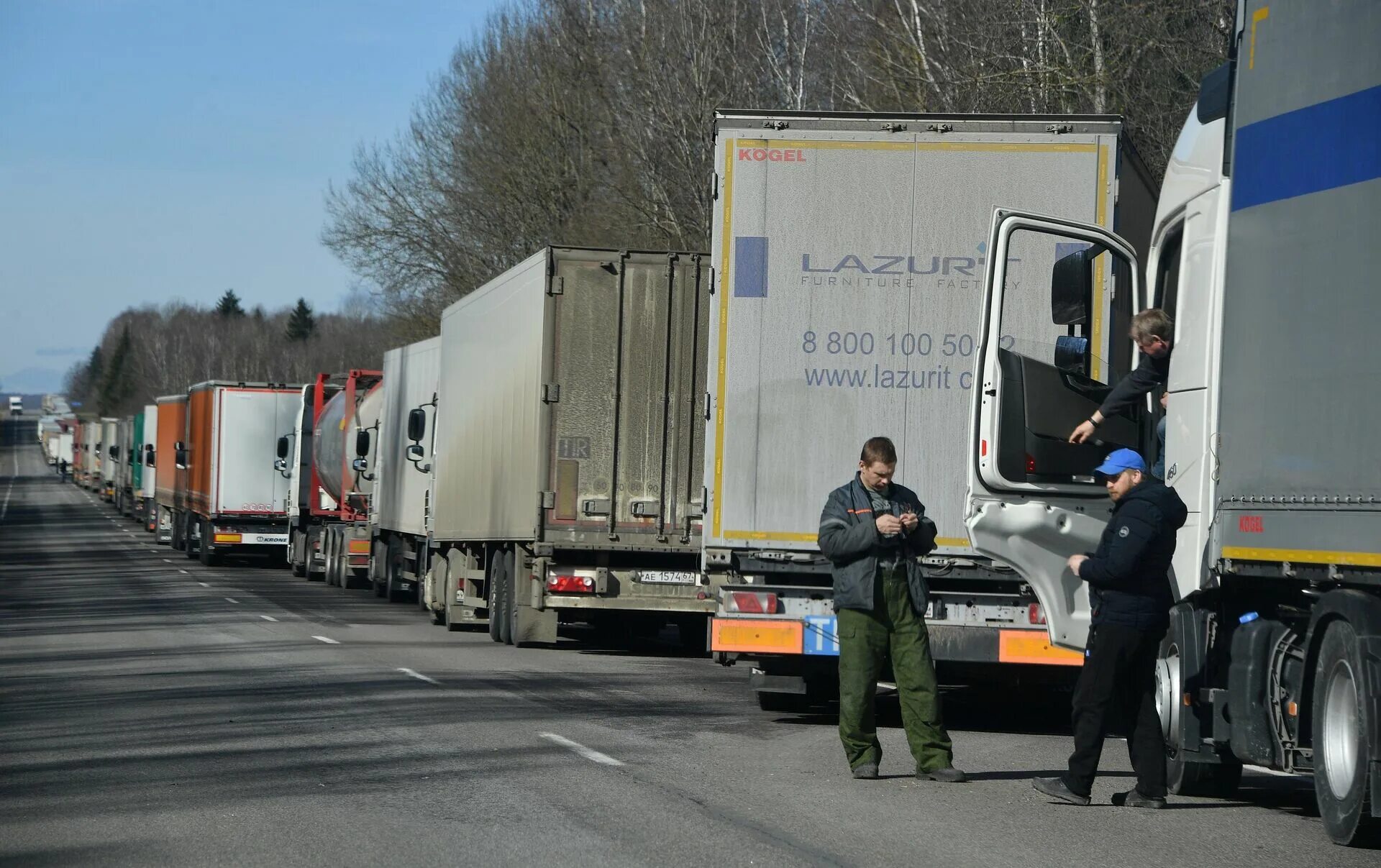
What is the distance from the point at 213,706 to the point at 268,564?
29907 millimetres

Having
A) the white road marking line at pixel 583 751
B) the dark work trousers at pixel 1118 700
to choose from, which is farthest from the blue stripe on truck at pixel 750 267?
the dark work trousers at pixel 1118 700

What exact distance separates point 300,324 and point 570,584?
521 feet

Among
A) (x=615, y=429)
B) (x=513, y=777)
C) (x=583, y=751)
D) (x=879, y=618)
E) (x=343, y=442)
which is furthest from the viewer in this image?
(x=343, y=442)

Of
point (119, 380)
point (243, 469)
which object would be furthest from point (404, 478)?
point (119, 380)

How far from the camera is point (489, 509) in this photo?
61.2 ft

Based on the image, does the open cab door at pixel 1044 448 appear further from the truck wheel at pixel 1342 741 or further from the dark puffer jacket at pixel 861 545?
the truck wheel at pixel 1342 741

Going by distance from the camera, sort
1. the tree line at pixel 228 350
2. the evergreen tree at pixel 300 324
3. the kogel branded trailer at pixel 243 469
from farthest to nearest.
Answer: the evergreen tree at pixel 300 324 → the tree line at pixel 228 350 → the kogel branded trailer at pixel 243 469

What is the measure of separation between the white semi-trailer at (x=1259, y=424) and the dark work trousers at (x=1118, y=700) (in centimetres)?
16

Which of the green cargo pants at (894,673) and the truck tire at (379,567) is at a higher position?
the green cargo pants at (894,673)

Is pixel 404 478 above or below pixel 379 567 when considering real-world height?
above

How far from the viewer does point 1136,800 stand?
28.2ft

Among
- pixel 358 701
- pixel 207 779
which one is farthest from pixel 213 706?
pixel 207 779

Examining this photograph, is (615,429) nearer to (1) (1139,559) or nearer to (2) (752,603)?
(2) (752,603)

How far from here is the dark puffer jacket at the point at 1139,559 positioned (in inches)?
324
